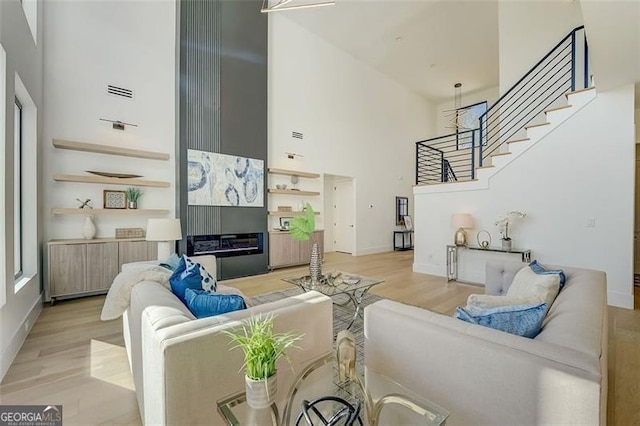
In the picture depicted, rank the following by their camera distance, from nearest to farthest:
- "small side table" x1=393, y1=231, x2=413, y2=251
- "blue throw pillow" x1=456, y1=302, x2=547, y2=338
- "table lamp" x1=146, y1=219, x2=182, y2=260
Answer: "blue throw pillow" x1=456, y1=302, x2=547, y2=338, "table lamp" x1=146, y1=219, x2=182, y2=260, "small side table" x1=393, y1=231, x2=413, y2=251

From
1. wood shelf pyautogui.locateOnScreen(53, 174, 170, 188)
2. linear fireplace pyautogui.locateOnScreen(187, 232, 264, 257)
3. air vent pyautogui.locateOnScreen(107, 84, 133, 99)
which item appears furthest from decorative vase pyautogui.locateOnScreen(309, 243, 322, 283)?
air vent pyautogui.locateOnScreen(107, 84, 133, 99)

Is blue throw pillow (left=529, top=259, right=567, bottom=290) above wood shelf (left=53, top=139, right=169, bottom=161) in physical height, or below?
below

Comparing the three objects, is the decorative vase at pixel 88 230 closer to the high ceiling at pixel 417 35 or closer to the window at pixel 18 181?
the window at pixel 18 181

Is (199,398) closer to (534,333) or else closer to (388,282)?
(534,333)

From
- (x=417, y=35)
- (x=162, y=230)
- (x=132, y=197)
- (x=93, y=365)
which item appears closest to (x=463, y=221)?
(x=162, y=230)

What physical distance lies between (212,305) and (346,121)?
7.56 metres

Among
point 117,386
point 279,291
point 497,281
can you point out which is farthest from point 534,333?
point 279,291

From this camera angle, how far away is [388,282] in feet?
16.7

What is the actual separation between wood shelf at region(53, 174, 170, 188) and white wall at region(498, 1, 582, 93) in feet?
23.8

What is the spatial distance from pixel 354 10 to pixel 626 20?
568cm

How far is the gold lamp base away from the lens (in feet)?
16.6

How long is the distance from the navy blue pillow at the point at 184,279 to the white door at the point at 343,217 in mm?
6601

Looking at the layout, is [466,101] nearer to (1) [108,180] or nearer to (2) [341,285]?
(2) [341,285]

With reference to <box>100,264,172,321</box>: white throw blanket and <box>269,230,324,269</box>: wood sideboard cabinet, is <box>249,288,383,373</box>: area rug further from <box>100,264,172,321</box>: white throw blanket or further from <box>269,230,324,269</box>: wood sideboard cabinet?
<box>269,230,324,269</box>: wood sideboard cabinet
